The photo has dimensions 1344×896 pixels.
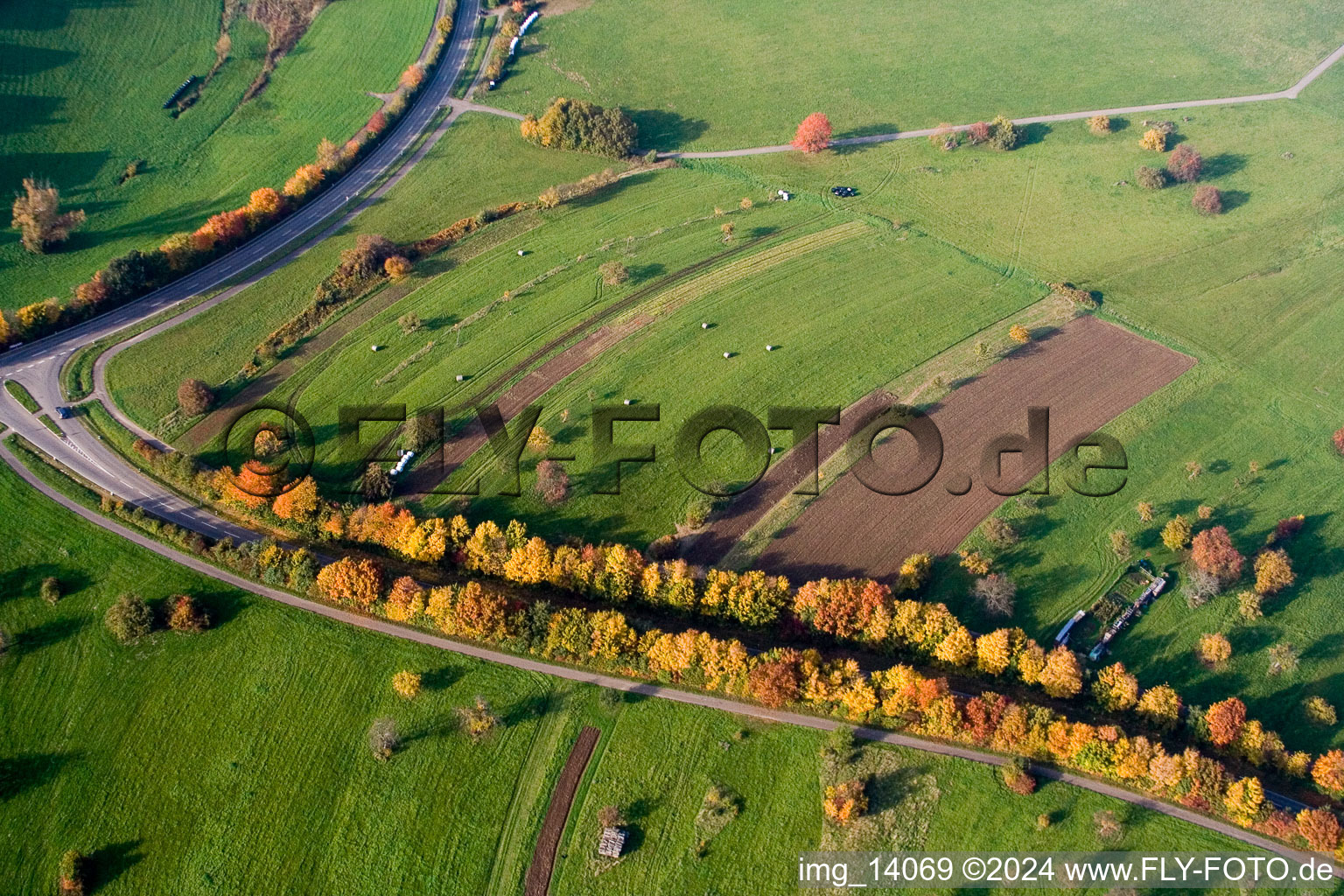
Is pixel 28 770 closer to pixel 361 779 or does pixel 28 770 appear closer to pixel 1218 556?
pixel 361 779

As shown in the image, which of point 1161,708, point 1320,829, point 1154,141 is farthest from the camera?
point 1154,141

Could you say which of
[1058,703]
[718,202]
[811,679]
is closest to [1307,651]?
[1058,703]

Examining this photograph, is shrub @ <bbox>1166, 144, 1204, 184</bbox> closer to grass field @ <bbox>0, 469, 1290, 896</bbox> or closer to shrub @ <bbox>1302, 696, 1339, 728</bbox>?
shrub @ <bbox>1302, 696, 1339, 728</bbox>

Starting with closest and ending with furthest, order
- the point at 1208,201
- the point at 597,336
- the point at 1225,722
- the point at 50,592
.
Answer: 1. the point at 1225,722
2. the point at 50,592
3. the point at 597,336
4. the point at 1208,201

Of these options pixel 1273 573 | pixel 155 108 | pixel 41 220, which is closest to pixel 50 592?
pixel 41 220


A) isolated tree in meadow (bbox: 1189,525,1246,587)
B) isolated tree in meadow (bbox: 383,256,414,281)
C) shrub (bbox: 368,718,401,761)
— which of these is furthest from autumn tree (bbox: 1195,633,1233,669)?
isolated tree in meadow (bbox: 383,256,414,281)

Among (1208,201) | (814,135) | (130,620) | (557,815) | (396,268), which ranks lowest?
(557,815)
